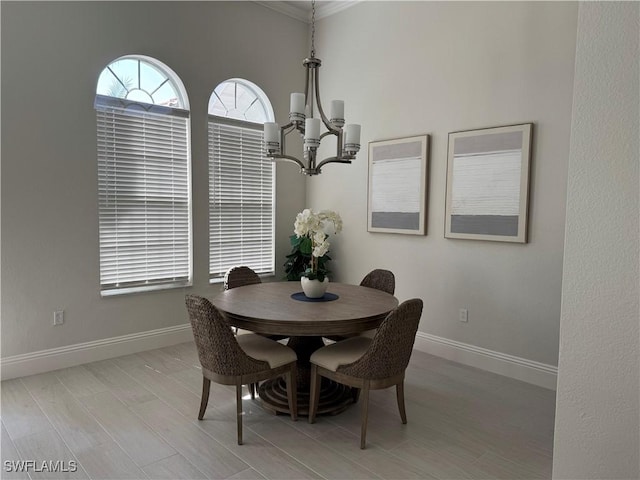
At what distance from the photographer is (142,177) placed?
4027 millimetres

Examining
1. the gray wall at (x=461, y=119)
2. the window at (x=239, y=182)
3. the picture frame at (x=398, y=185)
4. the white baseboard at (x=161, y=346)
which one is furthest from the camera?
the window at (x=239, y=182)

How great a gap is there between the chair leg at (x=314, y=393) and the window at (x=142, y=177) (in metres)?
2.18

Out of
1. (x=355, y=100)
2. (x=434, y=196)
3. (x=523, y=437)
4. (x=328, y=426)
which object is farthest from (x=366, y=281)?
(x=355, y=100)

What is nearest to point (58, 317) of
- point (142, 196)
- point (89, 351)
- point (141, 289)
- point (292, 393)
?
point (89, 351)

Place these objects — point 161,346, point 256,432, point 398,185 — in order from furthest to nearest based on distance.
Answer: point 398,185, point 161,346, point 256,432

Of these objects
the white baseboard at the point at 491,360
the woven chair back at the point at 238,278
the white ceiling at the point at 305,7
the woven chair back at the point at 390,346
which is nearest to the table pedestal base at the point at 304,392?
the woven chair back at the point at 390,346

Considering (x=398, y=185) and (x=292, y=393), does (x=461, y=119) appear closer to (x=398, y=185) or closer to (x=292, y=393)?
(x=398, y=185)

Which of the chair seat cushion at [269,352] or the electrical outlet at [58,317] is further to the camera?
the electrical outlet at [58,317]

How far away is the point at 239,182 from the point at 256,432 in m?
2.86

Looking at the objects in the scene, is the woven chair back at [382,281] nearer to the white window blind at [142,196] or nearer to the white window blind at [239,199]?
the white window blind at [239,199]

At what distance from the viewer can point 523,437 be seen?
261 cm

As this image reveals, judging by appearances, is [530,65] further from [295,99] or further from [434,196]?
[295,99]

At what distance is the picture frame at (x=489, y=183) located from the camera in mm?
3412

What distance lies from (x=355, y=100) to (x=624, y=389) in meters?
4.04
